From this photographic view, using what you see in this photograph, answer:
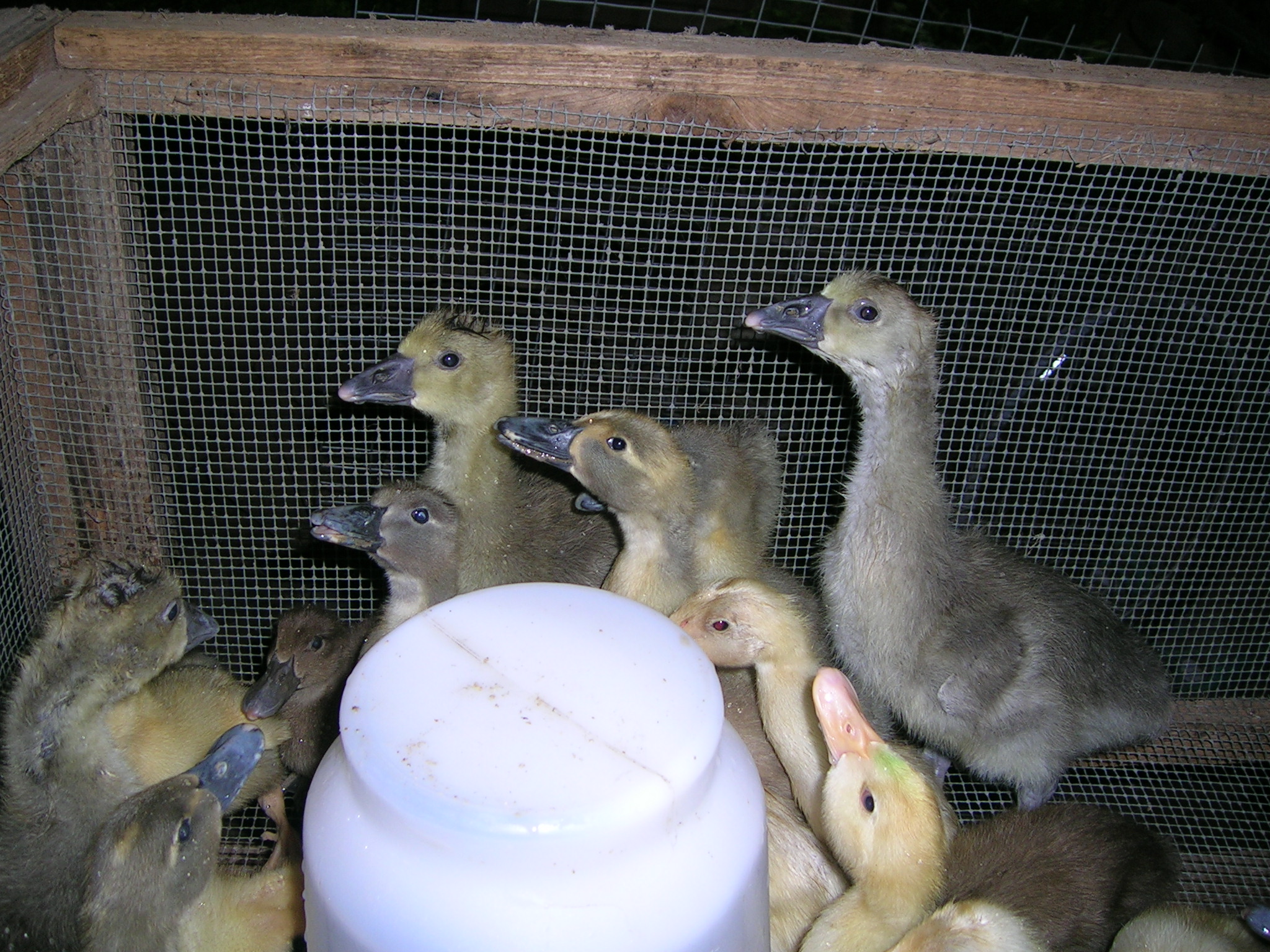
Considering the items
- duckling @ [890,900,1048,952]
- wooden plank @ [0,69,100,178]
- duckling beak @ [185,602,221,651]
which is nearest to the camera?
duckling @ [890,900,1048,952]

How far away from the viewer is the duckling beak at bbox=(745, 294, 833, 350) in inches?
127

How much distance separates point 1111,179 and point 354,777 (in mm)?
4072

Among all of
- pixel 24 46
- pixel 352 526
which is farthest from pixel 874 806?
pixel 24 46

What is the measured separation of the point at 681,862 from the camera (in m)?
1.82

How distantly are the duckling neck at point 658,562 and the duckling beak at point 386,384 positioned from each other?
89 centimetres

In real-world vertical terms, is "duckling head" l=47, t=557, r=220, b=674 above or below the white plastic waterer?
below

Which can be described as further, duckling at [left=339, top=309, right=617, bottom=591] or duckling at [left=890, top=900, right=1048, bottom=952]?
duckling at [left=339, top=309, right=617, bottom=591]

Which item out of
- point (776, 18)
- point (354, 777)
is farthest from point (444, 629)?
point (776, 18)

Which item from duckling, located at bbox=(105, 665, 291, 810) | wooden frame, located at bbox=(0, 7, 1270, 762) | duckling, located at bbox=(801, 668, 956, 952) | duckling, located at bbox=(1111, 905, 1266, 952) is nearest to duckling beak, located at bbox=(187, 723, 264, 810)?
duckling, located at bbox=(105, 665, 291, 810)

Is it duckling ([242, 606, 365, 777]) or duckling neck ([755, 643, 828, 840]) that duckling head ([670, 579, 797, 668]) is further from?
duckling ([242, 606, 365, 777])

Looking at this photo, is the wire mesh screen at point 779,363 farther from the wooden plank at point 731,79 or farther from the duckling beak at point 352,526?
the duckling beak at point 352,526

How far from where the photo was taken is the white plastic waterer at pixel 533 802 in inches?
67.7

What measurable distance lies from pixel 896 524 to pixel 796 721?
72 centimetres

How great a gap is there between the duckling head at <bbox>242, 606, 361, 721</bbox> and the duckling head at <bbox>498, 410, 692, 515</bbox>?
1.10m
